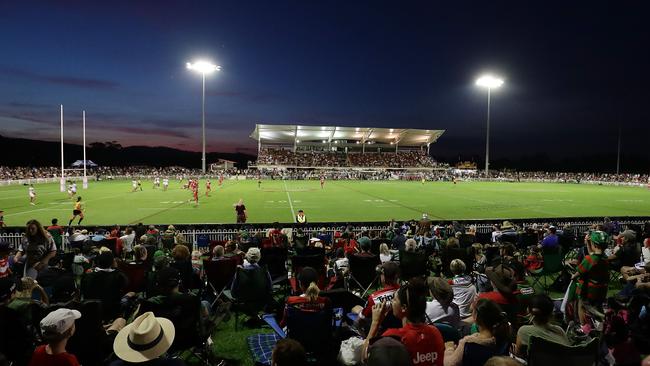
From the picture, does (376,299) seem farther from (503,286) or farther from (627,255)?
(627,255)

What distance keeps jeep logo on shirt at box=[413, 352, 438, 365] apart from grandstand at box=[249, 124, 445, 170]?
81.0 meters

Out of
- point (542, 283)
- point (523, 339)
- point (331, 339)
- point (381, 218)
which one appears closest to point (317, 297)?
point (331, 339)

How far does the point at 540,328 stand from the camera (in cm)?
402

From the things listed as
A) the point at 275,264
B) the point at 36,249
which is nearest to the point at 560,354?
the point at 275,264

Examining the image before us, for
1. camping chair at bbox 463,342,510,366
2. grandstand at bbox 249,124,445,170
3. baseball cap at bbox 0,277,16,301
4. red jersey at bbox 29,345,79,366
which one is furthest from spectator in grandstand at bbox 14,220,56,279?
grandstand at bbox 249,124,445,170

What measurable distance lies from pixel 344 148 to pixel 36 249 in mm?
95009

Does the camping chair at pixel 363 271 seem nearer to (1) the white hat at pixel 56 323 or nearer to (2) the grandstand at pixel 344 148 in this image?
(1) the white hat at pixel 56 323

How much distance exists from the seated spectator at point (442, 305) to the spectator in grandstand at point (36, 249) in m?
7.17

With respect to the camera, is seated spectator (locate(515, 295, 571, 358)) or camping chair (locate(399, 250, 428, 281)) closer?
seated spectator (locate(515, 295, 571, 358))

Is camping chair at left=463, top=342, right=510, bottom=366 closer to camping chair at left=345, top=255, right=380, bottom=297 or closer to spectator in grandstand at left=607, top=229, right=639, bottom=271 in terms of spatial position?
camping chair at left=345, top=255, right=380, bottom=297

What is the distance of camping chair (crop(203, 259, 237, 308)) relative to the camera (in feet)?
23.6

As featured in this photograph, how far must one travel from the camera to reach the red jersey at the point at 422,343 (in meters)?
3.18

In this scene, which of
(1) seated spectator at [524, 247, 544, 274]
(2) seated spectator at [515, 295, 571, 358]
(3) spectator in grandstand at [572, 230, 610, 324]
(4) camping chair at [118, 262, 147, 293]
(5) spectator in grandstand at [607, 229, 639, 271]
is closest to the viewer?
(2) seated spectator at [515, 295, 571, 358]

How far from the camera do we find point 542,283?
33.0 feet
